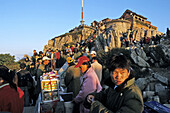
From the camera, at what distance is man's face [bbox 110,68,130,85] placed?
145cm

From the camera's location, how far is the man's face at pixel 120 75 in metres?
1.45

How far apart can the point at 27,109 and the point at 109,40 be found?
16312 mm

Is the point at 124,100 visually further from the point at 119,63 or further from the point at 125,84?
the point at 119,63

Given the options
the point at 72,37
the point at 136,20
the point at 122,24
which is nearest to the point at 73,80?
the point at 122,24

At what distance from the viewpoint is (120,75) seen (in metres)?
1.46

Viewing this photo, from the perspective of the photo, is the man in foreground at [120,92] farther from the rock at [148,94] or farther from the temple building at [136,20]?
the temple building at [136,20]

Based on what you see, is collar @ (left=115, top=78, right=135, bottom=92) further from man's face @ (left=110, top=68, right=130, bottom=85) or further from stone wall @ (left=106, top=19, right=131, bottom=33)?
stone wall @ (left=106, top=19, right=131, bottom=33)

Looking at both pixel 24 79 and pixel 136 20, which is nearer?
pixel 24 79

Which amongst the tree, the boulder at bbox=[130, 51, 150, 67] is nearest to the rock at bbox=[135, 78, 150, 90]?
the boulder at bbox=[130, 51, 150, 67]

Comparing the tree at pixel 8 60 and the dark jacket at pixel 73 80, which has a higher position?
the tree at pixel 8 60

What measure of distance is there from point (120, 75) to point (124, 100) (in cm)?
31

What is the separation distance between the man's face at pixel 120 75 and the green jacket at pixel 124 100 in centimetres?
7

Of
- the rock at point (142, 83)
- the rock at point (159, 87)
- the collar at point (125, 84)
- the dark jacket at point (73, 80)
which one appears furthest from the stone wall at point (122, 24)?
the collar at point (125, 84)

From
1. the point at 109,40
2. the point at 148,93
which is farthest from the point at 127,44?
the point at 148,93
